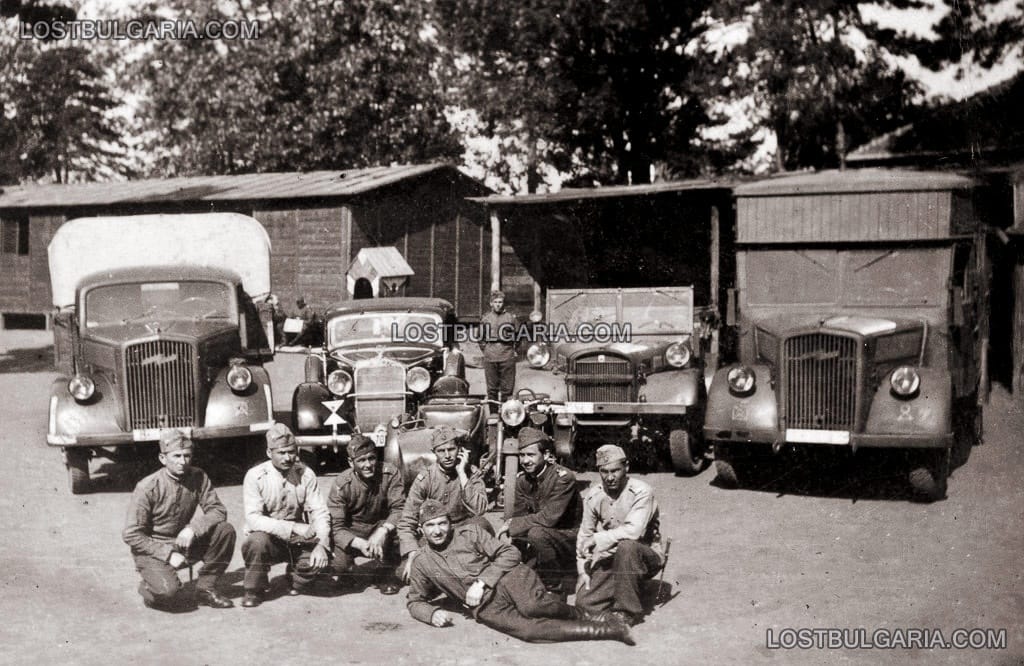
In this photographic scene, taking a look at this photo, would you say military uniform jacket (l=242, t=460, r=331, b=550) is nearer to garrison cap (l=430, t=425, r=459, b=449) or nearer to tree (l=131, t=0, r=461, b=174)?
garrison cap (l=430, t=425, r=459, b=449)

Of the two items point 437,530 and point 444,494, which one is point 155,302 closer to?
point 444,494

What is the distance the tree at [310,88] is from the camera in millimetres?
31438

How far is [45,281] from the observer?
27062 millimetres

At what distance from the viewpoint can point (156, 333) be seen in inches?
400

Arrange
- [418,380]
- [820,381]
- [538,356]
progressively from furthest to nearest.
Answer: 1. [538,356]
2. [418,380]
3. [820,381]

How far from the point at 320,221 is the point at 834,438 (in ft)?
53.0

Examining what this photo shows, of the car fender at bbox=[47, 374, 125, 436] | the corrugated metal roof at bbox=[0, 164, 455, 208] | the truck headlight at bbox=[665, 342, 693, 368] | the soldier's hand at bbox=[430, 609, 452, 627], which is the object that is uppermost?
the corrugated metal roof at bbox=[0, 164, 455, 208]

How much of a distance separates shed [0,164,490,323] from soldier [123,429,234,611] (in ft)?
51.5

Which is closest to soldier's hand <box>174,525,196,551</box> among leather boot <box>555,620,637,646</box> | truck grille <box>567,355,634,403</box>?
leather boot <box>555,620,637,646</box>

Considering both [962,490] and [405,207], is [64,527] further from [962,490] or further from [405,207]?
[405,207]

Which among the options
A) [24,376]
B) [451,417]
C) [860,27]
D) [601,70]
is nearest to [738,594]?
[451,417]

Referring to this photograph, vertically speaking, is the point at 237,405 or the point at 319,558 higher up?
the point at 237,405

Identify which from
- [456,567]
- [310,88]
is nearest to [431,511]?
[456,567]

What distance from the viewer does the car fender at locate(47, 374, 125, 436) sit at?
385 inches
